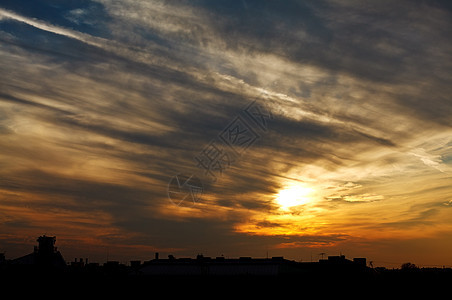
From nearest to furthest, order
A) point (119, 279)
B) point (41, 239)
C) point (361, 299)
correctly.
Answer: point (361, 299) → point (119, 279) → point (41, 239)

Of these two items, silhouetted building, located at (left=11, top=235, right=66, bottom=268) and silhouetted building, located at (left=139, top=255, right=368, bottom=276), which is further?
silhouetted building, located at (left=11, top=235, right=66, bottom=268)

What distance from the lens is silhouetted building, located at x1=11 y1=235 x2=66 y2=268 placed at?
4966 inches

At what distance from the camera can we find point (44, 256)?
129 metres

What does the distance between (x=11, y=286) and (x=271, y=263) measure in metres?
51.5

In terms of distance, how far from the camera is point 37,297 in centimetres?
7581

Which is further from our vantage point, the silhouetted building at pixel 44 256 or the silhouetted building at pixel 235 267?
the silhouetted building at pixel 44 256

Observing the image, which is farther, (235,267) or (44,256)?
(44,256)

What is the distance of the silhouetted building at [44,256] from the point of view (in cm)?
12612

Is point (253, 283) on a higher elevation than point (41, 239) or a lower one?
lower

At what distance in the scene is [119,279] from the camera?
87.1 meters

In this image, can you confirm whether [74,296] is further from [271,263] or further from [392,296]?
[392,296]

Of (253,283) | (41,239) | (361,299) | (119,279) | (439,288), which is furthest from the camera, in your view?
(41,239)

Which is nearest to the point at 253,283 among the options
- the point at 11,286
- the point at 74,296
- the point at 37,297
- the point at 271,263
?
the point at 271,263

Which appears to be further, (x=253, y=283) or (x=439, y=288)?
(x=439, y=288)
